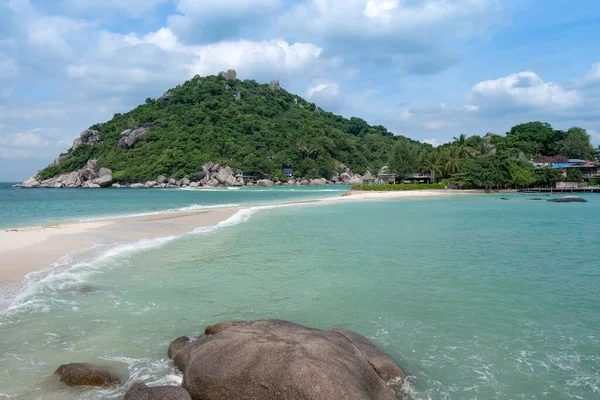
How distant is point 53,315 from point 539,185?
77.8 metres

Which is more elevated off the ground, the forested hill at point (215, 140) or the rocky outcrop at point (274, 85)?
the rocky outcrop at point (274, 85)

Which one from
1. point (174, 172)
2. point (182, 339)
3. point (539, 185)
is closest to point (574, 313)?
point (182, 339)

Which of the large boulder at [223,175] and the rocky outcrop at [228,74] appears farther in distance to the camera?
the rocky outcrop at [228,74]

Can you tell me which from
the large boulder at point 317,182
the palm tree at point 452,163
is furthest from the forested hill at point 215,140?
the palm tree at point 452,163

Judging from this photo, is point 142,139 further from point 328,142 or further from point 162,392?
point 162,392

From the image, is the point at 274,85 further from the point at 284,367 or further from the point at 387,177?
the point at 284,367

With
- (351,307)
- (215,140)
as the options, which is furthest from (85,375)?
(215,140)

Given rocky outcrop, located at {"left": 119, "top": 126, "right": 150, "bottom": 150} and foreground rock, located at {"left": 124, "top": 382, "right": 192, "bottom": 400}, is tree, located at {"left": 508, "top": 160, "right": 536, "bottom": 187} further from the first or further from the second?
rocky outcrop, located at {"left": 119, "top": 126, "right": 150, "bottom": 150}

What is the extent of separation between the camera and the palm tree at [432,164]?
73.0m

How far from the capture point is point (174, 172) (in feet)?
379

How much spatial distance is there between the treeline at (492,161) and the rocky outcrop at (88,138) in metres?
103

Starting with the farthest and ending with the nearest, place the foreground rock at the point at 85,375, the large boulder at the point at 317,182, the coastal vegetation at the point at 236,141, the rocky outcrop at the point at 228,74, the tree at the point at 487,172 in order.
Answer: the rocky outcrop at the point at 228,74 < the large boulder at the point at 317,182 < the coastal vegetation at the point at 236,141 < the tree at the point at 487,172 < the foreground rock at the point at 85,375

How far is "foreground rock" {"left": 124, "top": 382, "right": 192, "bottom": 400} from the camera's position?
15.5 feet

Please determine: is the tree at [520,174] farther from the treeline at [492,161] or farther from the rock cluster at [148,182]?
the rock cluster at [148,182]
